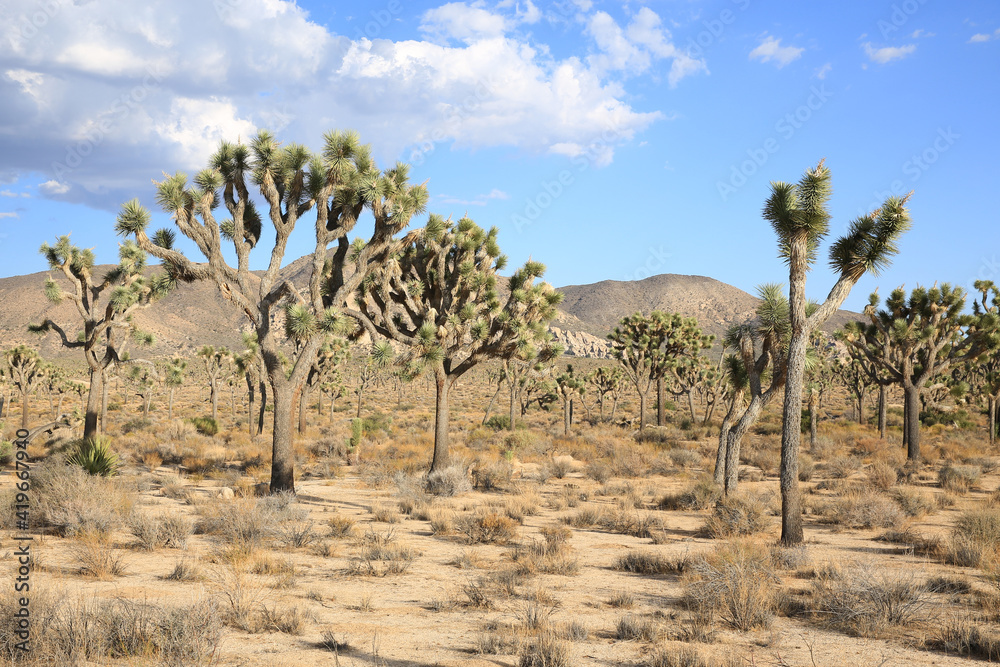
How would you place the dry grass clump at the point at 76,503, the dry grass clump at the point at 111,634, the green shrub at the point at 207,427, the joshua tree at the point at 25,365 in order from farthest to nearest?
1. the joshua tree at the point at 25,365
2. the green shrub at the point at 207,427
3. the dry grass clump at the point at 76,503
4. the dry grass clump at the point at 111,634

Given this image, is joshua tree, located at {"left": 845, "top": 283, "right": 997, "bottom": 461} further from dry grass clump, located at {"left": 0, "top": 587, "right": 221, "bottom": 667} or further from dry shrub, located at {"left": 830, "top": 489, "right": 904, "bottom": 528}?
dry grass clump, located at {"left": 0, "top": 587, "right": 221, "bottom": 667}

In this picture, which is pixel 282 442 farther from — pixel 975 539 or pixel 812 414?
pixel 812 414

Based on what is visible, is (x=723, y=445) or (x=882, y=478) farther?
(x=882, y=478)

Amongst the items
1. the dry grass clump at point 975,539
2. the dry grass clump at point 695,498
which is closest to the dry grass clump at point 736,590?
the dry grass clump at point 975,539

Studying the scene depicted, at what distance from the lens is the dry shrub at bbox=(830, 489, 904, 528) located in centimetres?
1305

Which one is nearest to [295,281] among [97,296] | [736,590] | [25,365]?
[25,365]

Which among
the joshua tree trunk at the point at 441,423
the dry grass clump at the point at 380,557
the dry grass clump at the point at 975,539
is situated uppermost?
the joshua tree trunk at the point at 441,423

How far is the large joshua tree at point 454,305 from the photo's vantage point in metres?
17.8

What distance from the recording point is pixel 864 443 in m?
27.2

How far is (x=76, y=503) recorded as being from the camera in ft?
35.0

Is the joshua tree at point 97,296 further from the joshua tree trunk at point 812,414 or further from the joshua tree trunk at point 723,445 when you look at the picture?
the joshua tree trunk at point 812,414

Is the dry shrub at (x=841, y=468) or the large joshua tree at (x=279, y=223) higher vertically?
the large joshua tree at (x=279, y=223)

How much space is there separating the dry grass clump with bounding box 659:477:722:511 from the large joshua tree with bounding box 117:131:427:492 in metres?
8.70

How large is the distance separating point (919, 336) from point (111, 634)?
25.2 meters
